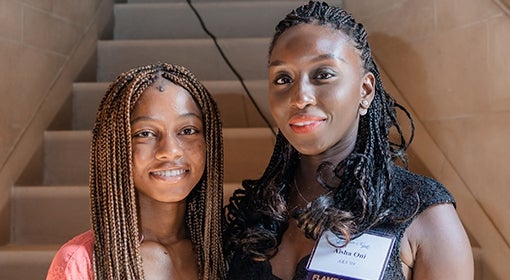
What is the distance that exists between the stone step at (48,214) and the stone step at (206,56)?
835 millimetres

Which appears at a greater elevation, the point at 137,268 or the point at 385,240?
the point at 385,240

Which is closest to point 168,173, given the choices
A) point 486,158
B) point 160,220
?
point 160,220

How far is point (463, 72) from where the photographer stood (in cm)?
207

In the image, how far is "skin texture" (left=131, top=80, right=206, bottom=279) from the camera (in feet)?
4.39

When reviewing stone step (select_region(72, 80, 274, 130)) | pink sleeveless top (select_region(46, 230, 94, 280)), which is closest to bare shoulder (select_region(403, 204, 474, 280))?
pink sleeveless top (select_region(46, 230, 94, 280))

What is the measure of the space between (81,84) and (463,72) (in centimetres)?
170

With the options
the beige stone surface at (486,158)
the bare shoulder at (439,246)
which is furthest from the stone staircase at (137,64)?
the bare shoulder at (439,246)

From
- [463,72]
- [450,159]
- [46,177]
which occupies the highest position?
[463,72]

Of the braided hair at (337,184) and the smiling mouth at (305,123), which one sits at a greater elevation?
the smiling mouth at (305,123)

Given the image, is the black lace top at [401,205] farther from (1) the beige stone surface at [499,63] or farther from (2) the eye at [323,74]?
(1) the beige stone surface at [499,63]

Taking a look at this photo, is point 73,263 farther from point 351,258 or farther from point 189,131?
point 351,258

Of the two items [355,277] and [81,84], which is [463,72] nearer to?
[355,277]

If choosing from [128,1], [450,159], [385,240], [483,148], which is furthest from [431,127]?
[128,1]

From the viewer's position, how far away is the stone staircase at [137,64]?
2473 millimetres
